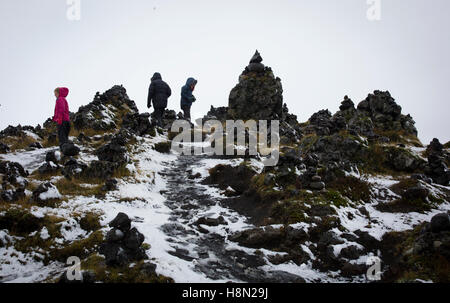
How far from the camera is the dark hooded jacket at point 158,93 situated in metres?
25.2

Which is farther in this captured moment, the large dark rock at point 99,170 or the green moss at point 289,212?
the large dark rock at point 99,170

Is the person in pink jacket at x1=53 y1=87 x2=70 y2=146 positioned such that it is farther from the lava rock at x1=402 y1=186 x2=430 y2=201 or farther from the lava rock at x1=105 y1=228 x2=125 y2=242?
the lava rock at x1=402 y1=186 x2=430 y2=201

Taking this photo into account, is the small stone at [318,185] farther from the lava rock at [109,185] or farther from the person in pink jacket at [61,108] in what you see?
the person in pink jacket at [61,108]

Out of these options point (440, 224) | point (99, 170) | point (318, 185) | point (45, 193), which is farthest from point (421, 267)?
point (99, 170)

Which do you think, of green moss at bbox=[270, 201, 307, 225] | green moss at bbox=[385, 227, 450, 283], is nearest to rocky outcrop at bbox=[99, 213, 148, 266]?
green moss at bbox=[270, 201, 307, 225]

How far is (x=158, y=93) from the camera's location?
25.2 meters

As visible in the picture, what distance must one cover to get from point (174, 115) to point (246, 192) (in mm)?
22250

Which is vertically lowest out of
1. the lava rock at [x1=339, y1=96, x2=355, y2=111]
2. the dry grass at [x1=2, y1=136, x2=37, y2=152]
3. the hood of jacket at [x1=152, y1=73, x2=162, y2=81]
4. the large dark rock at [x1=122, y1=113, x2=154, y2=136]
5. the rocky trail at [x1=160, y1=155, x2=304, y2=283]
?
the rocky trail at [x1=160, y1=155, x2=304, y2=283]

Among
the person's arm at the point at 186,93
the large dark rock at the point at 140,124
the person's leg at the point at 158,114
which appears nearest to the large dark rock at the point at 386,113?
the person's arm at the point at 186,93

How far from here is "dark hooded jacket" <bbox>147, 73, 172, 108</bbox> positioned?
82.8 ft

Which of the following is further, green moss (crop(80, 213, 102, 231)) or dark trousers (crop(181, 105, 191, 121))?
dark trousers (crop(181, 105, 191, 121))

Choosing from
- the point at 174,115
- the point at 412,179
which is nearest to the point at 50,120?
the point at 174,115
